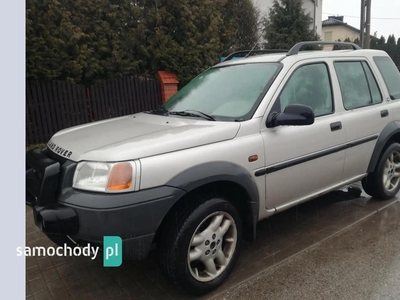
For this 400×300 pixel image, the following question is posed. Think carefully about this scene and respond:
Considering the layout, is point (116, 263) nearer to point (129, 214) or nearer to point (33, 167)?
point (129, 214)

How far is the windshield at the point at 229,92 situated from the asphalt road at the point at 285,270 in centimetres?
139

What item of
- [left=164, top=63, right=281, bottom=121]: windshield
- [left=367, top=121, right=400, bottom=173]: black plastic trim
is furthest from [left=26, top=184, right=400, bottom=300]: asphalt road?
[left=164, top=63, right=281, bottom=121]: windshield

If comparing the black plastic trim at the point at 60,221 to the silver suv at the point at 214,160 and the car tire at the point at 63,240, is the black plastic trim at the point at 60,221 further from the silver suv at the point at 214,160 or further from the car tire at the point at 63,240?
the car tire at the point at 63,240

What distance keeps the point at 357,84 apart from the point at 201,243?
2.72 metres

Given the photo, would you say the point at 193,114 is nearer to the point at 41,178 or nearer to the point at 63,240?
the point at 41,178

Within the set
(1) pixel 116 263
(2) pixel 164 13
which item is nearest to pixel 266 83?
(1) pixel 116 263

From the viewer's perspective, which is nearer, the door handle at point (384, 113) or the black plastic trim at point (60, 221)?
the black plastic trim at point (60, 221)

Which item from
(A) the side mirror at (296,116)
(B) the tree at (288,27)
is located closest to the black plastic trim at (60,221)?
(A) the side mirror at (296,116)

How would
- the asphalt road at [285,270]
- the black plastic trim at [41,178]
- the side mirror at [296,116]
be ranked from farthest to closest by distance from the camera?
1. the side mirror at [296,116]
2. the asphalt road at [285,270]
3. the black plastic trim at [41,178]

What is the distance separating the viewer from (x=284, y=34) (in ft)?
55.2

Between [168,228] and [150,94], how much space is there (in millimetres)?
6894

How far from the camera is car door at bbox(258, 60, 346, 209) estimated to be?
313cm

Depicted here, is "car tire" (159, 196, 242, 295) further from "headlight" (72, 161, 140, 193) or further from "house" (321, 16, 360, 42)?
"house" (321, 16, 360, 42)

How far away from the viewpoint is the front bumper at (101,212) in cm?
230
